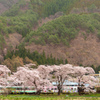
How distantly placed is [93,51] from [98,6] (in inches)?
2324

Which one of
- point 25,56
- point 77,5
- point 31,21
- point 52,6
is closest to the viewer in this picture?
point 25,56

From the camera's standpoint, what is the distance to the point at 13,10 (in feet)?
578

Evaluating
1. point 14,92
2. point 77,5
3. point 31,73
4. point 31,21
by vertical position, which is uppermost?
point 77,5

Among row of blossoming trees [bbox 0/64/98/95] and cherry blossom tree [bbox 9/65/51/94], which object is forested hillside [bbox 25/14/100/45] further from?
cherry blossom tree [bbox 9/65/51/94]

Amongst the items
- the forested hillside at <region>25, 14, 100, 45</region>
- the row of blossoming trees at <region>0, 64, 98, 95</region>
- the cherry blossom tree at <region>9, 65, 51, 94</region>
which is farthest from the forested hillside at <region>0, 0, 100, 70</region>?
the cherry blossom tree at <region>9, 65, 51, 94</region>

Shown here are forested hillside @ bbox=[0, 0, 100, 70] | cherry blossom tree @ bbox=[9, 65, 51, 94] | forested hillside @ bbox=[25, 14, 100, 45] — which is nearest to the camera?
cherry blossom tree @ bbox=[9, 65, 51, 94]

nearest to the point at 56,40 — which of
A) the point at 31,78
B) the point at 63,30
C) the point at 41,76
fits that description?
the point at 63,30

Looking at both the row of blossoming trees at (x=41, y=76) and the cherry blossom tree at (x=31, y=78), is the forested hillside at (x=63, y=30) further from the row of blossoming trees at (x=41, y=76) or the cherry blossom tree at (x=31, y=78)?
the cherry blossom tree at (x=31, y=78)

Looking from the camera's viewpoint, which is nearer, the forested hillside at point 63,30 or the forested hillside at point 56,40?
the forested hillside at point 56,40

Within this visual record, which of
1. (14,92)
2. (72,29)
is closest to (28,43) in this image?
(72,29)

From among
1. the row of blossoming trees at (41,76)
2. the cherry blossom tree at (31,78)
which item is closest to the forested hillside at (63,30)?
the row of blossoming trees at (41,76)

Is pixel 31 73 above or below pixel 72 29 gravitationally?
below

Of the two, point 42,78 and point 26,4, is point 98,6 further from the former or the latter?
point 42,78

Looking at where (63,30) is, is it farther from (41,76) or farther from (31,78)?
(31,78)
